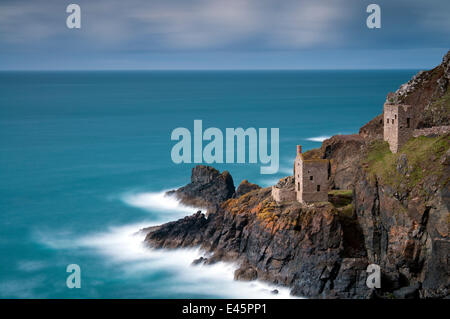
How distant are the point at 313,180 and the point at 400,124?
909 centimetres

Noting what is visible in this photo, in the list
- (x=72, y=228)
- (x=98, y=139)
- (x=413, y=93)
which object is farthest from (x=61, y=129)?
(x=413, y=93)

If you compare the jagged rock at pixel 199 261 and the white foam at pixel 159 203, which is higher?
the white foam at pixel 159 203

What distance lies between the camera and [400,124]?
180 ft

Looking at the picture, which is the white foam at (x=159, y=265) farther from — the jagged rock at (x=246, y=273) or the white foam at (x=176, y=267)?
the jagged rock at (x=246, y=273)

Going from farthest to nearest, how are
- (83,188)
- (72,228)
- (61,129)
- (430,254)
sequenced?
(61,129), (83,188), (72,228), (430,254)

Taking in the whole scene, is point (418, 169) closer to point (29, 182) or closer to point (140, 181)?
point (140, 181)

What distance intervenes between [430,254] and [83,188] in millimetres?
56521

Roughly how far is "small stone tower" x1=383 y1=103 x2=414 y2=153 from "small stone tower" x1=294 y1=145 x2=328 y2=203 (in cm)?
672

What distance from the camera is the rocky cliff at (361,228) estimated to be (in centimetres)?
4819

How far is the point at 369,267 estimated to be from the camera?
1918 inches

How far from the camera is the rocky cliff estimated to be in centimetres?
4819

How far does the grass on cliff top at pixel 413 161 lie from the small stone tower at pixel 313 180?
13.6 feet

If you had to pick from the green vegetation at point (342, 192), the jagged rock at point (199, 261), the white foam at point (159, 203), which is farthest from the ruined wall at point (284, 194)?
the white foam at point (159, 203)
